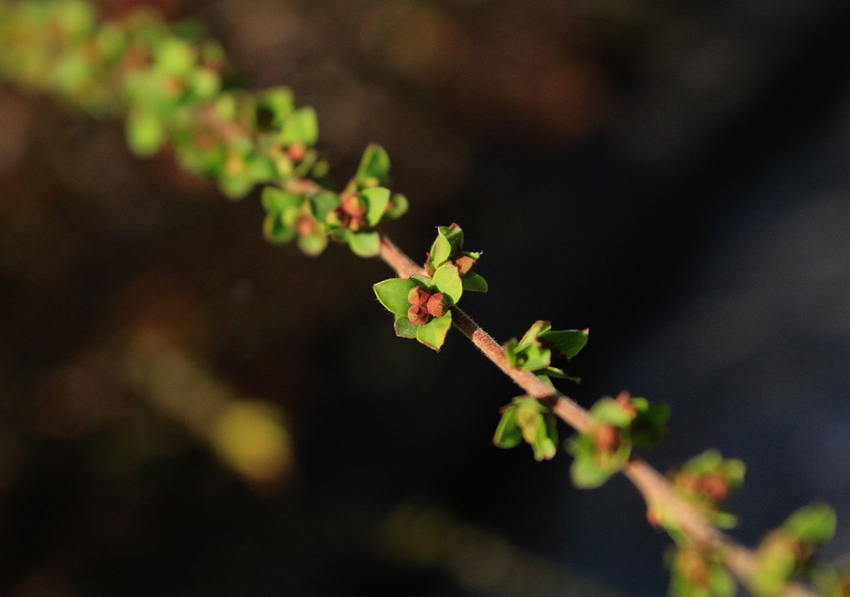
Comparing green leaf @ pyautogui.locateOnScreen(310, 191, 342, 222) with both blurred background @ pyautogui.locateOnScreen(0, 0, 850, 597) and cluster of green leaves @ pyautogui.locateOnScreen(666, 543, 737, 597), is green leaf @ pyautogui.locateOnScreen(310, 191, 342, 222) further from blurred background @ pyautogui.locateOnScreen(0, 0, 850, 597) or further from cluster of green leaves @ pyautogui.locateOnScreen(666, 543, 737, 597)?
blurred background @ pyautogui.locateOnScreen(0, 0, 850, 597)

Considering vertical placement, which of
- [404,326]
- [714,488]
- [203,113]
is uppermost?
[203,113]

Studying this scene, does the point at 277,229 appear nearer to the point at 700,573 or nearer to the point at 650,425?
the point at 650,425

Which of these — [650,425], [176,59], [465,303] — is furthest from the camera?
[465,303]

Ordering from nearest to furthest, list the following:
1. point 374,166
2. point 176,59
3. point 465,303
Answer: point 374,166, point 176,59, point 465,303

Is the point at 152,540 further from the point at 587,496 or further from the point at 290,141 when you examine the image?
the point at 290,141

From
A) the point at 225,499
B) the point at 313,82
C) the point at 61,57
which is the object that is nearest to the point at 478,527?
the point at 225,499

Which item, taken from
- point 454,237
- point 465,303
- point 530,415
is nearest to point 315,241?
point 454,237

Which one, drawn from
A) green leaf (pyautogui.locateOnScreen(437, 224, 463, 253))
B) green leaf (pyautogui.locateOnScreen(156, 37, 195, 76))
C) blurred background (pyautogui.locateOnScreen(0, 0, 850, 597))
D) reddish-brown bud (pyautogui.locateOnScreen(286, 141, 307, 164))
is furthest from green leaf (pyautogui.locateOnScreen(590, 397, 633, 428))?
blurred background (pyautogui.locateOnScreen(0, 0, 850, 597))
